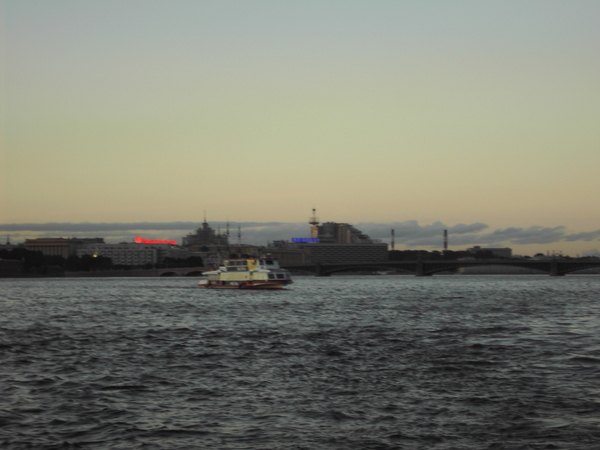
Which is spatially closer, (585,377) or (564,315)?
(585,377)

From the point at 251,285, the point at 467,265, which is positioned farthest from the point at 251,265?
the point at 467,265

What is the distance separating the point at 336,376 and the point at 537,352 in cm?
846

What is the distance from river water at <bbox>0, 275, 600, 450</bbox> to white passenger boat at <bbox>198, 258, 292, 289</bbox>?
164ft

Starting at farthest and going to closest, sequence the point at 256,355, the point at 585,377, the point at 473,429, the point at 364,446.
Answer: the point at 256,355 → the point at 585,377 → the point at 473,429 → the point at 364,446

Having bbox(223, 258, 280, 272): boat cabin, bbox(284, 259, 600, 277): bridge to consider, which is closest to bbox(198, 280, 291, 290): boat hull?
bbox(223, 258, 280, 272): boat cabin

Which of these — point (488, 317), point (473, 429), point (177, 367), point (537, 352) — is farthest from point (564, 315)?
point (473, 429)

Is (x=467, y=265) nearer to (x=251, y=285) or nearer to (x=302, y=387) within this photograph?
(x=251, y=285)

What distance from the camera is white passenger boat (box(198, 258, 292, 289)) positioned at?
84.8 meters

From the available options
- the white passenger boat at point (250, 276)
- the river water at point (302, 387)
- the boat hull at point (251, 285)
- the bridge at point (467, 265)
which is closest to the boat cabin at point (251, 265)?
the white passenger boat at point (250, 276)

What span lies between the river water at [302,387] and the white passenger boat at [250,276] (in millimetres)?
50006

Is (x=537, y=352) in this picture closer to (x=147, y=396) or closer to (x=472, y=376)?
(x=472, y=376)

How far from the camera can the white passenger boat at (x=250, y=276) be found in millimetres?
84750

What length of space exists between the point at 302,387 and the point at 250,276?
6870 cm

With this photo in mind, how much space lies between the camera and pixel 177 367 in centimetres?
2122
